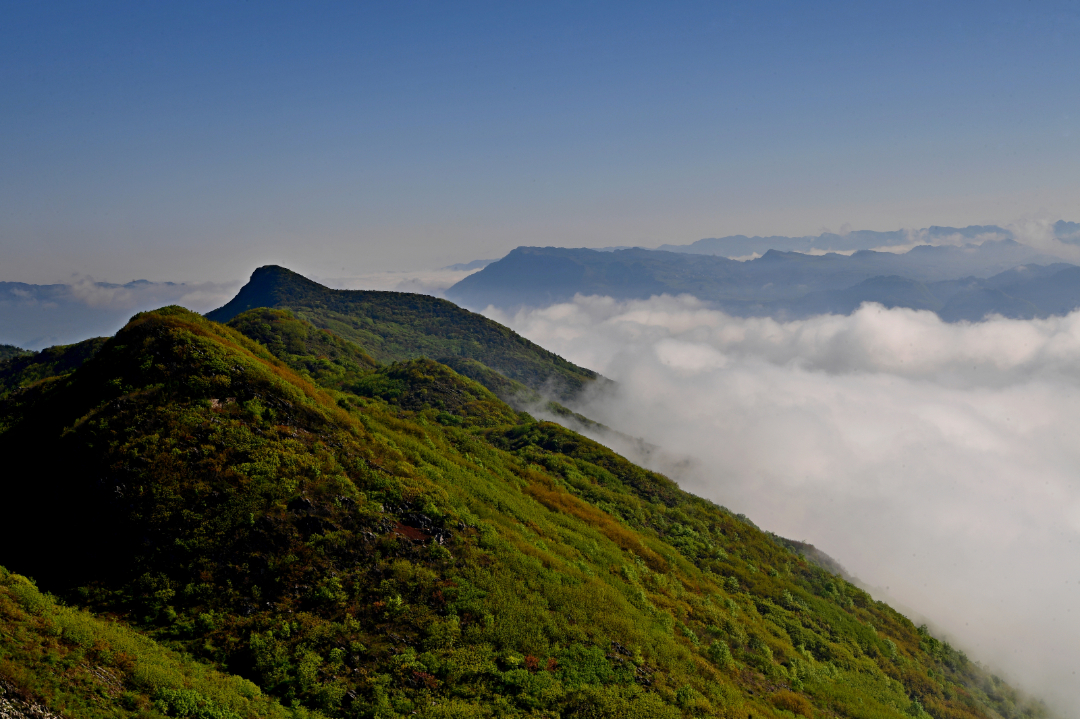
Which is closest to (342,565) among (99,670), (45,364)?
(99,670)

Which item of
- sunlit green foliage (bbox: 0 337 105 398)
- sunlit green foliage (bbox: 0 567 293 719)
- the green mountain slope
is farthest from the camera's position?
sunlit green foliage (bbox: 0 337 105 398)

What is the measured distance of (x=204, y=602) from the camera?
26016 millimetres

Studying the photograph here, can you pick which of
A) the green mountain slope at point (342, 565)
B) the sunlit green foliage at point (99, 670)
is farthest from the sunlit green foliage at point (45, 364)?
the sunlit green foliage at point (99, 670)

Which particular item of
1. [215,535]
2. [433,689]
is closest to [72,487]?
[215,535]

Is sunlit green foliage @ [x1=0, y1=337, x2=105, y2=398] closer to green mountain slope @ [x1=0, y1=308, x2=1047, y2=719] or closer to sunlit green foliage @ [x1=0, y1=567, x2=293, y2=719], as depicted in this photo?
green mountain slope @ [x1=0, y1=308, x2=1047, y2=719]

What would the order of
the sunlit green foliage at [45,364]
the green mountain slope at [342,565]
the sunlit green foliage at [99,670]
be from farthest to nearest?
the sunlit green foliage at [45,364] → the green mountain slope at [342,565] → the sunlit green foliage at [99,670]

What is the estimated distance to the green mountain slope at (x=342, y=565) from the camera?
25.4 metres

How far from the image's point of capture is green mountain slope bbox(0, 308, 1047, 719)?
83.4 feet

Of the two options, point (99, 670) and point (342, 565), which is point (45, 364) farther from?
point (99, 670)

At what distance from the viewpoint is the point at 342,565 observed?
29.4 m

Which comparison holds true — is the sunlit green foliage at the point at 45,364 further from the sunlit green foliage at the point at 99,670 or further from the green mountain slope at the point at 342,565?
the sunlit green foliage at the point at 99,670

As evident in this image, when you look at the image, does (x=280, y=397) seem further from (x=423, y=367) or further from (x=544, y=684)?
(x=423, y=367)

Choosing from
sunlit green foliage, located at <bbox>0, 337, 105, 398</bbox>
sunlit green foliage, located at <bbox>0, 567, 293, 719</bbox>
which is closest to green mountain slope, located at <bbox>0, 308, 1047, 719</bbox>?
sunlit green foliage, located at <bbox>0, 567, 293, 719</bbox>

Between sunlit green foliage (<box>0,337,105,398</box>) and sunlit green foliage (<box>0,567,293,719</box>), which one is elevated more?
sunlit green foliage (<box>0,337,105,398</box>)
